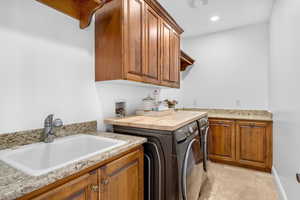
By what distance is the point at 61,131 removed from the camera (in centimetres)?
124

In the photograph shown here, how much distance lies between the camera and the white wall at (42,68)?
39.3 inches

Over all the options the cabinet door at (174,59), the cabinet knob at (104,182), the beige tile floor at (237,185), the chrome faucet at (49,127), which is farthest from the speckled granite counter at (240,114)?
the chrome faucet at (49,127)

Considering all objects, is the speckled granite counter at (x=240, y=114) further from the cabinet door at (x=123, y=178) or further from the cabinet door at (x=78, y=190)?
the cabinet door at (x=78, y=190)

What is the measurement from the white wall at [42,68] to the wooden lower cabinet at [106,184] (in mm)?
633

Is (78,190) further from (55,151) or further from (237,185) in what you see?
(237,185)

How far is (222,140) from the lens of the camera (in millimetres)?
2742

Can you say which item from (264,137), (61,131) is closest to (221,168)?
(264,137)

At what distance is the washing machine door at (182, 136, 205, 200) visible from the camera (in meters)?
1.31

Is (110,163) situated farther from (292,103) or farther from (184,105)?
(184,105)

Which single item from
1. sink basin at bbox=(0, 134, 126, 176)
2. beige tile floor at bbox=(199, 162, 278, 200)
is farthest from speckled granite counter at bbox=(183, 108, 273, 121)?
sink basin at bbox=(0, 134, 126, 176)

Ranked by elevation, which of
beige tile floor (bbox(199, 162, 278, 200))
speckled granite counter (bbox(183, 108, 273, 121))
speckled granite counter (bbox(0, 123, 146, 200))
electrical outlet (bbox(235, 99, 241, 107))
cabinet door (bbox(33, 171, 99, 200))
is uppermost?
electrical outlet (bbox(235, 99, 241, 107))

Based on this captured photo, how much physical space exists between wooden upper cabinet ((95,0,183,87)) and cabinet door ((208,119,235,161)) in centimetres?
159

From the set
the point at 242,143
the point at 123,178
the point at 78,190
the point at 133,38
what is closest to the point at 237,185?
the point at 242,143

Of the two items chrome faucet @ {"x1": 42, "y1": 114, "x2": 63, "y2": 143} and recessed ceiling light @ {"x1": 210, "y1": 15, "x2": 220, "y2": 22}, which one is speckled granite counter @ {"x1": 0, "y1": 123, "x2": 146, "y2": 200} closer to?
chrome faucet @ {"x1": 42, "y1": 114, "x2": 63, "y2": 143}
